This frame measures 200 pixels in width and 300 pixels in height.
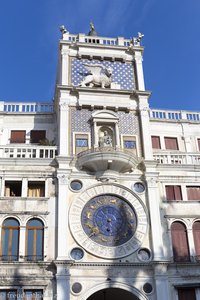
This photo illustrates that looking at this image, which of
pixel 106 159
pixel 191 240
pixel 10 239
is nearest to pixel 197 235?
pixel 191 240

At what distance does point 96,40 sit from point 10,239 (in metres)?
14.5

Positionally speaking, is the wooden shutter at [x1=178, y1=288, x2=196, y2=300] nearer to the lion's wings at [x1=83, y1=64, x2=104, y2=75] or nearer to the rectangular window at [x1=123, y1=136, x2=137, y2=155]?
the rectangular window at [x1=123, y1=136, x2=137, y2=155]

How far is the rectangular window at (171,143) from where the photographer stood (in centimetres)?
2917

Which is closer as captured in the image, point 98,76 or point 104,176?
point 104,176

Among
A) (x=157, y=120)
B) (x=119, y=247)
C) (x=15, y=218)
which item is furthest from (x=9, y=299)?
(x=157, y=120)

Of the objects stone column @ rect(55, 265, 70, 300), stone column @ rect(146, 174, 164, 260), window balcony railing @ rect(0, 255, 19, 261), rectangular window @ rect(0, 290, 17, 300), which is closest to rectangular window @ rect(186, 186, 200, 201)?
stone column @ rect(146, 174, 164, 260)

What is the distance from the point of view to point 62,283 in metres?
21.2

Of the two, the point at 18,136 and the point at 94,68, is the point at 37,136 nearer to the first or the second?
the point at 18,136

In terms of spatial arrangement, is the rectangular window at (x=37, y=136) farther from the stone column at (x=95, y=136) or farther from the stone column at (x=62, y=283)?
the stone column at (x=62, y=283)

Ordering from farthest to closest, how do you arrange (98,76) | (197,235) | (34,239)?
1. (98,76)
2. (197,235)
3. (34,239)

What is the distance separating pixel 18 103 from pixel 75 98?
4316mm

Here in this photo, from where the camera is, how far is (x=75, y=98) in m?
26.7

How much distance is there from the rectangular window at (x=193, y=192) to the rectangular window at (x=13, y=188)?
9.49 m

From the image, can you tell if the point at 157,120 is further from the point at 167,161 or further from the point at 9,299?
the point at 9,299
